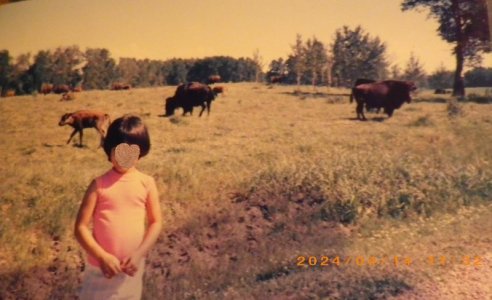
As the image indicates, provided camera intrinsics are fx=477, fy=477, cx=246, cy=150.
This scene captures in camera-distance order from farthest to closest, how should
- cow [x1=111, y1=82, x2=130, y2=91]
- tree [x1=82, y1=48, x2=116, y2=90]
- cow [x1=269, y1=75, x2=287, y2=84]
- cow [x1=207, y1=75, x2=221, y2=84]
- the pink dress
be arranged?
tree [x1=82, y1=48, x2=116, y2=90] < cow [x1=111, y1=82, x2=130, y2=91] < cow [x1=207, y1=75, x2=221, y2=84] < cow [x1=269, y1=75, x2=287, y2=84] < the pink dress

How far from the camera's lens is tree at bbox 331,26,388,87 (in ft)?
9.85

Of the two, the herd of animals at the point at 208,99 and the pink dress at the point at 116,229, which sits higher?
the herd of animals at the point at 208,99

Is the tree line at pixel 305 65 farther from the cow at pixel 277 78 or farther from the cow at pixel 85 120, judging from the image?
the cow at pixel 85 120

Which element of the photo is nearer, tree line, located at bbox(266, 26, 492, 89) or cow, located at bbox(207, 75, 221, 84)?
tree line, located at bbox(266, 26, 492, 89)

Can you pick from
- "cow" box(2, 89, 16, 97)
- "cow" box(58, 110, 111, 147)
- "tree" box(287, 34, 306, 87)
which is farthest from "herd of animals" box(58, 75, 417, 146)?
"cow" box(2, 89, 16, 97)

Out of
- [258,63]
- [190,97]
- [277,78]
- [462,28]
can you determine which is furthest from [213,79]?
[462,28]

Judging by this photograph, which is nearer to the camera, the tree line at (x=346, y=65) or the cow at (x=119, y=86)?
the tree line at (x=346, y=65)

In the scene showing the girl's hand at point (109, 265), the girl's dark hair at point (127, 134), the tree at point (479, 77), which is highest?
the tree at point (479, 77)

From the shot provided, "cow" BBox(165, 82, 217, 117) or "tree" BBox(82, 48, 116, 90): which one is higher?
"tree" BBox(82, 48, 116, 90)

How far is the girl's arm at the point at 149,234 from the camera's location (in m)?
2.49

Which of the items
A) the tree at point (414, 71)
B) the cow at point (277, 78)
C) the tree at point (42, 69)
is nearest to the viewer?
the tree at point (414, 71)

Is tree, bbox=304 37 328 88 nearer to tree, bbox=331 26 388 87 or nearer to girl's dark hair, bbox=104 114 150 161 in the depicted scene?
tree, bbox=331 26 388 87

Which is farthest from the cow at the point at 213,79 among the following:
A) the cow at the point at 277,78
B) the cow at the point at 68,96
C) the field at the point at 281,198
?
the cow at the point at 68,96
